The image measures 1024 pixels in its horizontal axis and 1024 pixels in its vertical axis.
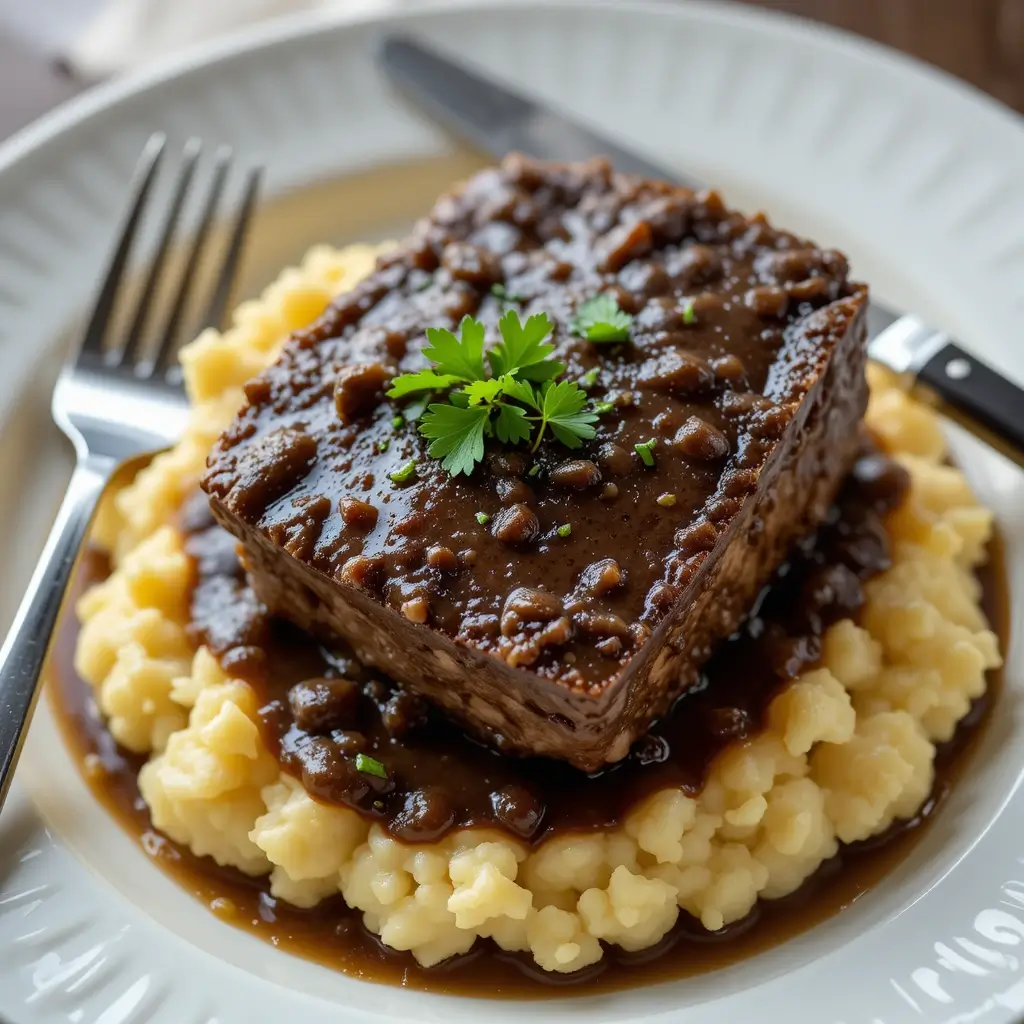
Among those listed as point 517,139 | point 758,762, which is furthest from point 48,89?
point 758,762

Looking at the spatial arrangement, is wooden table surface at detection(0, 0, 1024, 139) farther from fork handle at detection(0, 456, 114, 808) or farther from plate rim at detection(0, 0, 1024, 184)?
fork handle at detection(0, 456, 114, 808)

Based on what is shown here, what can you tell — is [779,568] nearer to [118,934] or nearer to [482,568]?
[482,568]

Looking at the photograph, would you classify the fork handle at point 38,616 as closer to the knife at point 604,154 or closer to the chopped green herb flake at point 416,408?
the chopped green herb flake at point 416,408

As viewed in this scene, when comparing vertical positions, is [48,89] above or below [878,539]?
below

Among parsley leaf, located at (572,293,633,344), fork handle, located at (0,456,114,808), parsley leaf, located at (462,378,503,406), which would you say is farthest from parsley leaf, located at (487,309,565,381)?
fork handle, located at (0,456,114,808)

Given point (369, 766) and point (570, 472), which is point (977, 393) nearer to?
point (570, 472)

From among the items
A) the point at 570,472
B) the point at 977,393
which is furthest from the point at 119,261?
the point at 977,393
